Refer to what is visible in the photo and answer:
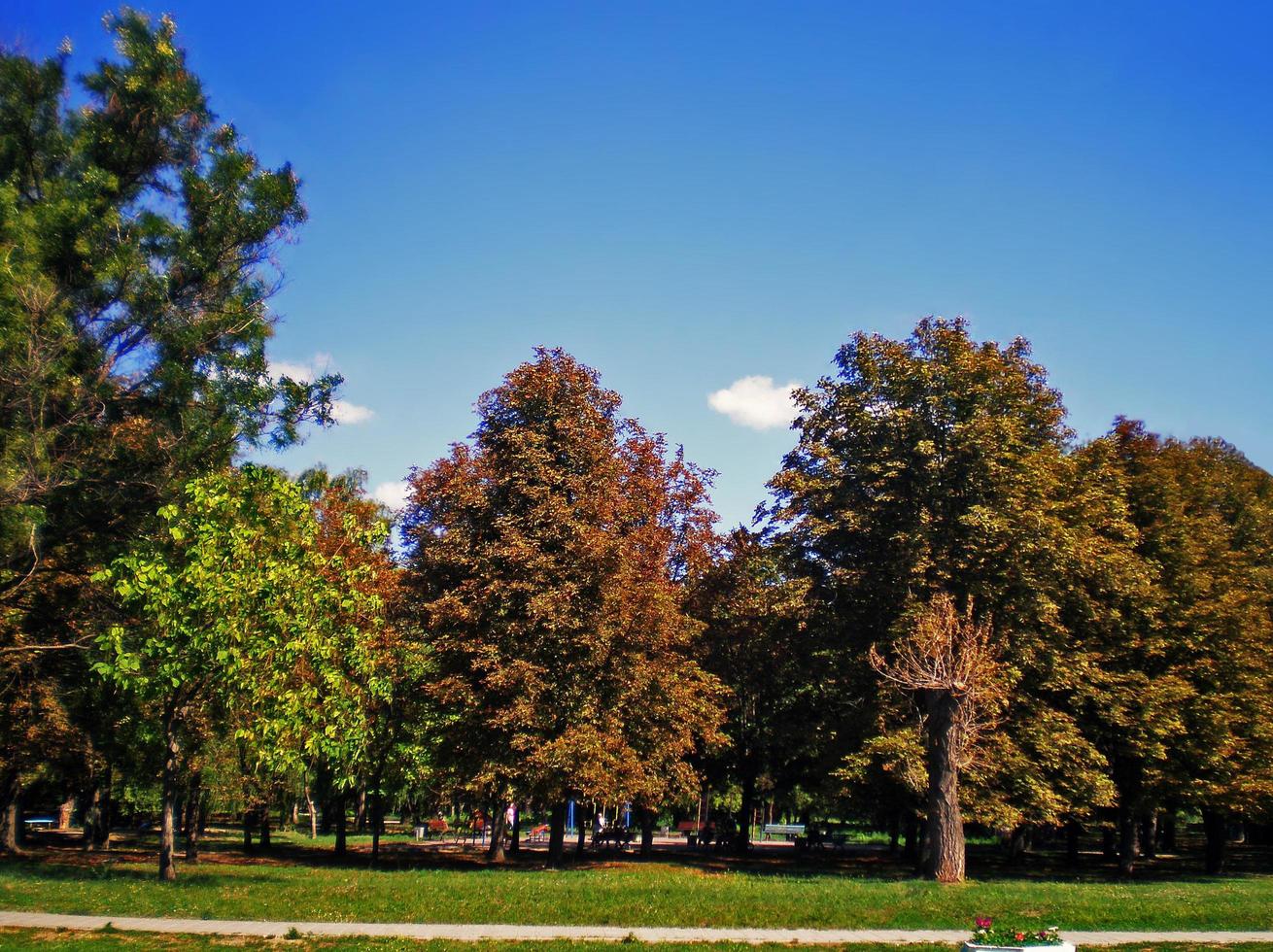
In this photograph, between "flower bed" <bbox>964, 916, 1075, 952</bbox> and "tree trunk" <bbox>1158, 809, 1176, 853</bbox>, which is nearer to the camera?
"flower bed" <bbox>964, 916, 1075, 952</bbox>

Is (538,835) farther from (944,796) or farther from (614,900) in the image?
(614,900)

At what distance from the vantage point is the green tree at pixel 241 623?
17906 mm

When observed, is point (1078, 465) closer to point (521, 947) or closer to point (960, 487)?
point (960, 487)

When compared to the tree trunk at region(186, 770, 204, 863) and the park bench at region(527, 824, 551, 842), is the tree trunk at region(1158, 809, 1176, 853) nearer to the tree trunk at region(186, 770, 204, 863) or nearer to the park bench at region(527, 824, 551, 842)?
the park bench at region(527, 824, 551, 842)

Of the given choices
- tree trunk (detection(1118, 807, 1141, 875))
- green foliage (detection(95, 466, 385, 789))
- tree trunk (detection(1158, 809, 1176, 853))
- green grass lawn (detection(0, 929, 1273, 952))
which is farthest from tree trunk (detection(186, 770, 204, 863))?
tree trunk (detection(1158, 809, 1176, 853))

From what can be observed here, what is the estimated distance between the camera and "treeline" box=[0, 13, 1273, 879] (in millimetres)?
17484

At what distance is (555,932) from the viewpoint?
569 inches

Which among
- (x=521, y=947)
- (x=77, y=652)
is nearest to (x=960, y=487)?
(x=521, y=947)

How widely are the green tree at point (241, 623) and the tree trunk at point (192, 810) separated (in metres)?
11.0

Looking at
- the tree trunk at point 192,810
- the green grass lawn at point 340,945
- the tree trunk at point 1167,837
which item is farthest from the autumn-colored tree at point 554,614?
the tree trunk at point 1167,837

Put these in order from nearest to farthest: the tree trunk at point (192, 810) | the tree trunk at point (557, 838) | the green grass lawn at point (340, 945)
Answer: the green grass lawn at point (340, 945) < the tree trunk at point (557, 838) < the tree trunk at point (192, 810)

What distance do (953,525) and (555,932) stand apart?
17100mm

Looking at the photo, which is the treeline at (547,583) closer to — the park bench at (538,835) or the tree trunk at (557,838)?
the tree trunk at (557,838)

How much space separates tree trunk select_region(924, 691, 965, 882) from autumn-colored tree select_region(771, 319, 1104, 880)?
174cm
